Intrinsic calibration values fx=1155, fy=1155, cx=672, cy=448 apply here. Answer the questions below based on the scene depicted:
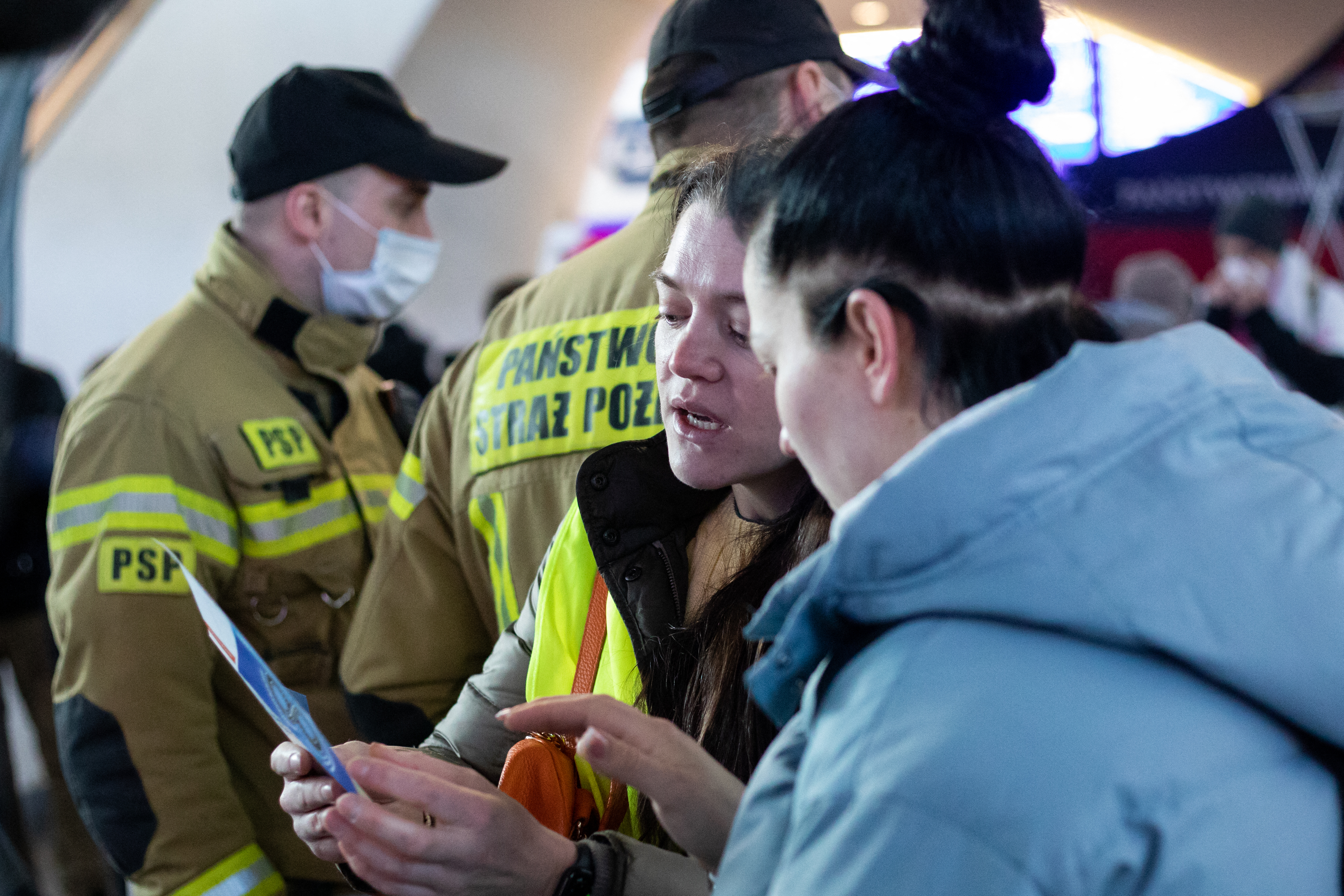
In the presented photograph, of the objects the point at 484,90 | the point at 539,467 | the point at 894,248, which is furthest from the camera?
the point at 484,90

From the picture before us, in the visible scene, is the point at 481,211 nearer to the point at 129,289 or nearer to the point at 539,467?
the point at 129,289

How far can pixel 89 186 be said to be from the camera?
464 centimetres

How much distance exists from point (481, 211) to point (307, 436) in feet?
16.1

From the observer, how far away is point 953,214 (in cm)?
78

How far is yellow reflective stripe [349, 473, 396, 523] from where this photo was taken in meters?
2.13

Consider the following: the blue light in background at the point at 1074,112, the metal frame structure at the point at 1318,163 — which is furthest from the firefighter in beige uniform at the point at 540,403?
the metal frame structure at the point at 1318,163

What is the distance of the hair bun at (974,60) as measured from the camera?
796 millimetres

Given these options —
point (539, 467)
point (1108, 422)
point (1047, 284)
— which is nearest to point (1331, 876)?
point (1108, 422)

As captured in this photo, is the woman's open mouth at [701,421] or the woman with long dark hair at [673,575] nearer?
the woman with long dark hair at [673,575]

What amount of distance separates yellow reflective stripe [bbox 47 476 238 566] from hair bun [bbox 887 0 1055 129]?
146 centimetres

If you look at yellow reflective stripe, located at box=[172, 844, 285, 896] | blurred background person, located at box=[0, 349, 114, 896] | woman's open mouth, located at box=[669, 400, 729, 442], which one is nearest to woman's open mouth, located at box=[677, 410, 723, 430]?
woman's open mouth, located at box=[669, 400, 729, 442]

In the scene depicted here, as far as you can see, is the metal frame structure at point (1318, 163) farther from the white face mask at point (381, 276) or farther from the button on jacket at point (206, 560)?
the button on jacket at point (206, 560)

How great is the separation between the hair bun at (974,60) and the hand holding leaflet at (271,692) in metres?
Result: 0.65

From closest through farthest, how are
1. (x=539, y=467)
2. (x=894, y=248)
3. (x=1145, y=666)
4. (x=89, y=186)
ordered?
1. (x=1145, y=666)
2. (x=894, y=248)
3. (x=539, y=467)
4. (x=89, y=186)
